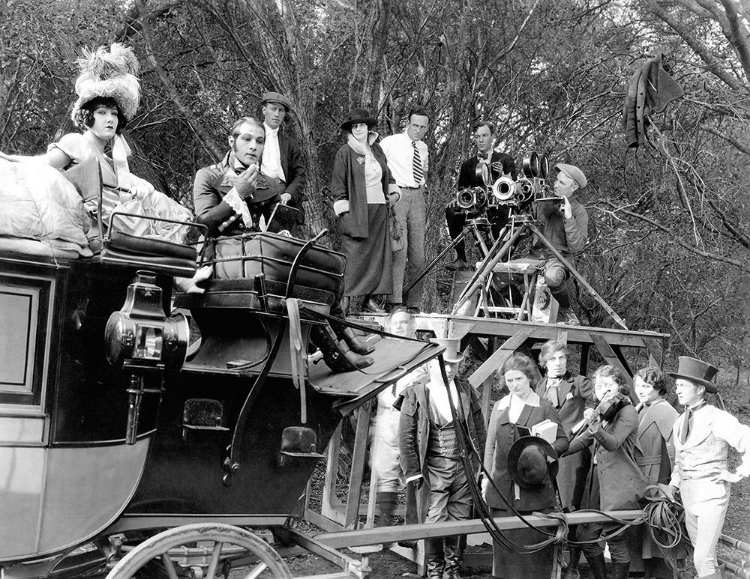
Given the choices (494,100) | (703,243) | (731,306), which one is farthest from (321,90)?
(731,306)

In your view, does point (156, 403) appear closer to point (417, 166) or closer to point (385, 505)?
point (385, 505)

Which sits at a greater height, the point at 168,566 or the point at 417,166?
the point at 417,166

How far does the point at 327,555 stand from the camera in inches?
171

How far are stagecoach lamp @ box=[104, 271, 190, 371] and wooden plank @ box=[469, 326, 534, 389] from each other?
3.82m

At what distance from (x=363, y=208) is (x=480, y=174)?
137 cm

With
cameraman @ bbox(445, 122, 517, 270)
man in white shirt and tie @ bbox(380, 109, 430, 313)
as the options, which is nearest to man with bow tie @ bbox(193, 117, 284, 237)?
man in white shirt and tie @ bbox(380, 109, 430, 313)

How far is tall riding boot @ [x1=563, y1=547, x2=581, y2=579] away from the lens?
256 inches

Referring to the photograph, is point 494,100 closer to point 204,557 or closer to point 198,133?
point 198,133

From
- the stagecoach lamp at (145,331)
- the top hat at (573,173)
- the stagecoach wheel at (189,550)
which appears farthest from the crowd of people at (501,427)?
the top hat at (573,173)

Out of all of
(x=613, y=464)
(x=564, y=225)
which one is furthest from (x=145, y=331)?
(x=564, y=225)

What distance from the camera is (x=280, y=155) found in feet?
25.0

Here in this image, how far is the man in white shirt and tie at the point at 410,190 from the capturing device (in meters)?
8.88

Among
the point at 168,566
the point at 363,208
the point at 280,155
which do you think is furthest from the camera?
the point at 363,208

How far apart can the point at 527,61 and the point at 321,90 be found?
2.52 m
